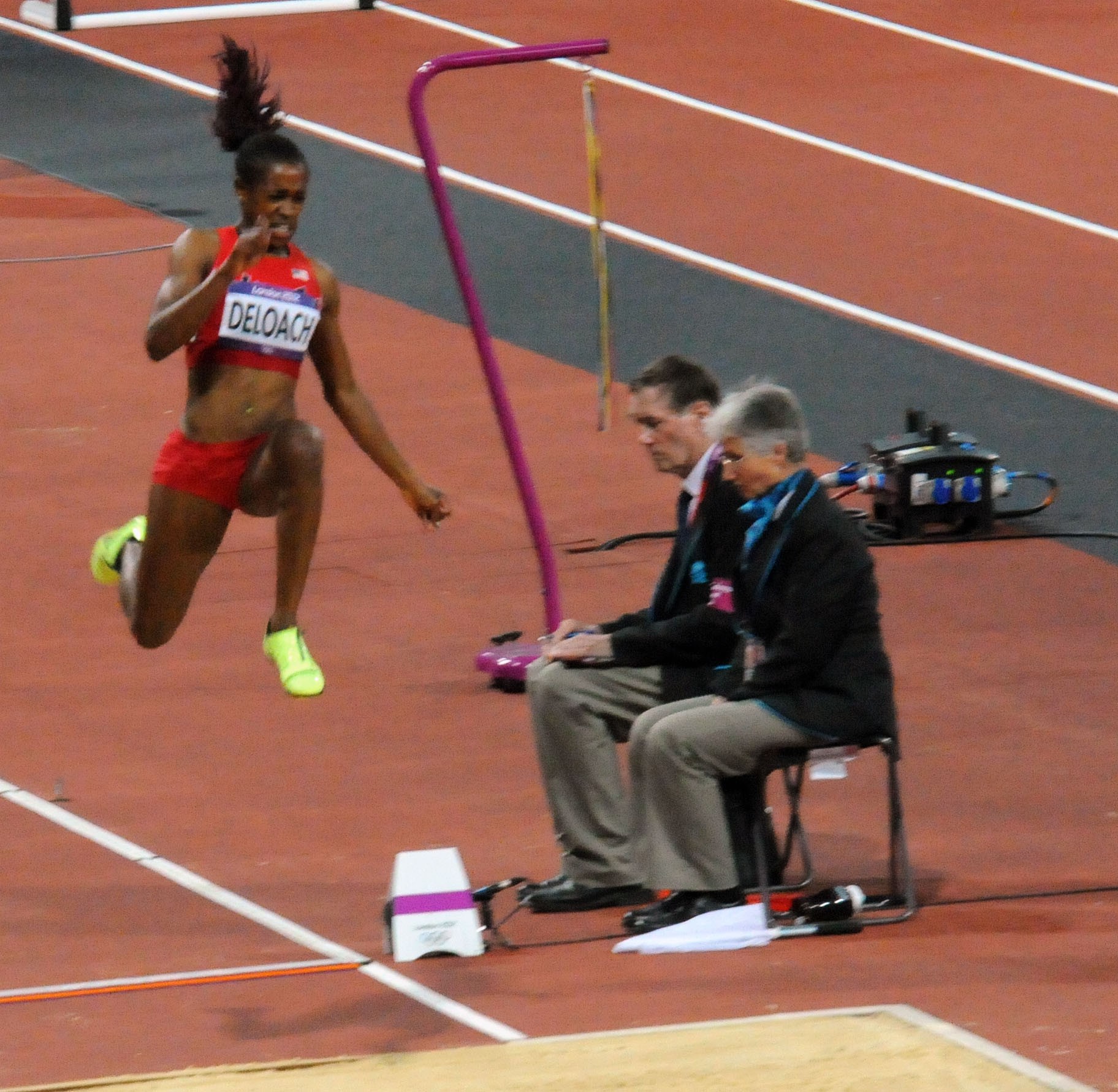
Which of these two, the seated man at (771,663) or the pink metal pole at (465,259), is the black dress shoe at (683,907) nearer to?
the seated man at (771,663)

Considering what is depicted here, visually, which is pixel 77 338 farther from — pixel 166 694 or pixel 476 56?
pixel 476 56

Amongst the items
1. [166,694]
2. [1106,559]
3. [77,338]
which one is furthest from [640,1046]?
[77,338]

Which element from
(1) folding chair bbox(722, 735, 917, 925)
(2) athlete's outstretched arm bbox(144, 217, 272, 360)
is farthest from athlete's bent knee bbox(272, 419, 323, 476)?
(1) folding chair bbox(722, 735, 917, 925)

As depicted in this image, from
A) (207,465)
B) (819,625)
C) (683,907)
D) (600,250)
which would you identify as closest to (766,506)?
(819,625)

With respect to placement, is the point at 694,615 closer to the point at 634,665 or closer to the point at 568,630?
the point at 634,665

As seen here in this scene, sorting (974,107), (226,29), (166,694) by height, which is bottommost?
(166,694)

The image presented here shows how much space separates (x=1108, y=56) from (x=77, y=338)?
31.0 feet

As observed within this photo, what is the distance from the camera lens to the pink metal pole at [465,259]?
8.30 meters

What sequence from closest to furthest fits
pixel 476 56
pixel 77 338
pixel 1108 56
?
pixel 476 56
pixel 77 338
pixel 1108 56

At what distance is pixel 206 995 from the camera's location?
6371 mm

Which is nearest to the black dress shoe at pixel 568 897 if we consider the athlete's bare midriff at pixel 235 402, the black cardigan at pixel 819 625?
the black cardigan at pixel 819 625

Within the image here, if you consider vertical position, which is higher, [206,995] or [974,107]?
[974,107]

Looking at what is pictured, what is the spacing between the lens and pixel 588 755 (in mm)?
7035

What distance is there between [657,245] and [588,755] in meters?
8.49
